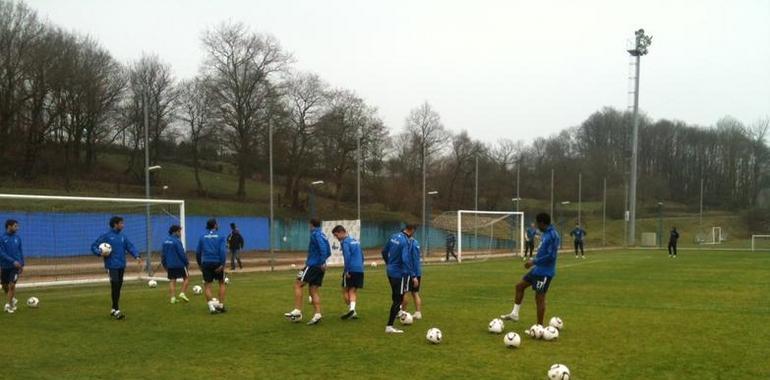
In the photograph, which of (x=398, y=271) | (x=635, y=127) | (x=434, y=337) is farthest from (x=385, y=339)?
(x=635, y=127)

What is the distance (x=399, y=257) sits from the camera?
37.3 ft

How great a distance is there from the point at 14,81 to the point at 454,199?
1690 inches

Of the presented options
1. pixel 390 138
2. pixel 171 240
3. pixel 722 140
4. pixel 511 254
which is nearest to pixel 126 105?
pixel 390 138

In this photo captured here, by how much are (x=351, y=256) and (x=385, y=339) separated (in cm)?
248

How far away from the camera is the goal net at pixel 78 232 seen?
23.6 meters

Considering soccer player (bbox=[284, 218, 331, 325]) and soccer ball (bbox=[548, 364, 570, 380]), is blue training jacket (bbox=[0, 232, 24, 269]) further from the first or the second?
soccer ball (bbox=[548, 364, 570, 380])

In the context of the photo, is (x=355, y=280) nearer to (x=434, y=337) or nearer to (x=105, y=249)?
(x=434, y=337)

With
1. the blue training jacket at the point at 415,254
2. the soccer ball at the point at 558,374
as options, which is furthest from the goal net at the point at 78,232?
the soccer ball at the point at 558,374

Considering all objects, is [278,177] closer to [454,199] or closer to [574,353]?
[454,199]

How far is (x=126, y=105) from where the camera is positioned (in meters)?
54.8

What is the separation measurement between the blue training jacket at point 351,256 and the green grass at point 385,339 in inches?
39.9

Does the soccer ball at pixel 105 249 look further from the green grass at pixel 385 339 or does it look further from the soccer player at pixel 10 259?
the soccer player at pixel 10 259

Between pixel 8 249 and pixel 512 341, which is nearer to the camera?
pixel 512 341

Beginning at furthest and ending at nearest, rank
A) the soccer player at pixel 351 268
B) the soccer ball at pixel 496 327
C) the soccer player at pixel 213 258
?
the soccer player at pixel 213 258, the soccer player at pixel 351 268, the soccer ball at pixel 496 327
